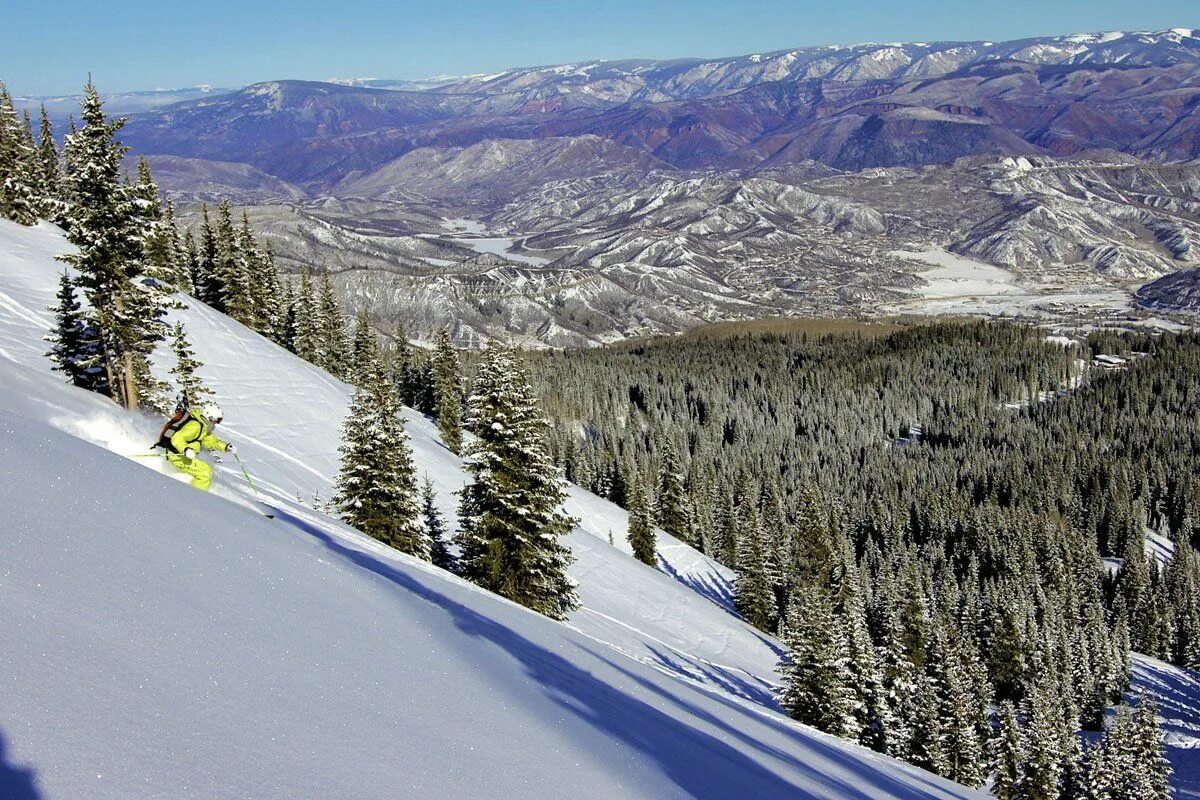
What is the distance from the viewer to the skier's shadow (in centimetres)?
452

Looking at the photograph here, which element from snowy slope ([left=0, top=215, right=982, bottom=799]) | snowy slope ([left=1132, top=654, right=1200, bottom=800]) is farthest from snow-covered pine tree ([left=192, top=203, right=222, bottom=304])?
snowy slope ([left=1132, top=654, right=1200, bottom=800])

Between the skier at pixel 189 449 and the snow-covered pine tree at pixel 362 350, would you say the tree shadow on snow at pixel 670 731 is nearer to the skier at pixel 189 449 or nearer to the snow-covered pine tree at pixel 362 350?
the skier at pixel 189 449

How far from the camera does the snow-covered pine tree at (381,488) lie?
31.8 metres

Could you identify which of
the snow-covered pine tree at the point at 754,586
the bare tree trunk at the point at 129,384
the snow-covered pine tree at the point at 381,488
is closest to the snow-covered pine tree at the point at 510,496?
the snow-covered pine tree at the point at 381,488

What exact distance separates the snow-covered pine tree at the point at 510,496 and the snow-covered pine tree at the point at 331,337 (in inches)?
2096

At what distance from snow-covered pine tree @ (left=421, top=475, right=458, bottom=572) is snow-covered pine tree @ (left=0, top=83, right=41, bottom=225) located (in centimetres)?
4584

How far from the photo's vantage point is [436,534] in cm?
3938

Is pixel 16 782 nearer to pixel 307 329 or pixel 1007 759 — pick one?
pixel 1007 759

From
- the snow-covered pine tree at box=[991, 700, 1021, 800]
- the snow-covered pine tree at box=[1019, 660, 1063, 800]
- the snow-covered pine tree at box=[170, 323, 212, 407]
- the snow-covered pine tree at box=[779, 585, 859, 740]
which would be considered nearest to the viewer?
the snow-covered pine tree at box=[170, 323, 212, 407]

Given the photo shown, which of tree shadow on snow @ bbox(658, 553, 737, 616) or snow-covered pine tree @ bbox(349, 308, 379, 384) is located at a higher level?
snow-covered pine tree @ bbox(349, 308, 379, 384)

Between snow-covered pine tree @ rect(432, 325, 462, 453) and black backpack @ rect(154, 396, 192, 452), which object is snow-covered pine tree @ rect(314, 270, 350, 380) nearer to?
snow-covered pine tree @ rect(432, 325, 462, 453)

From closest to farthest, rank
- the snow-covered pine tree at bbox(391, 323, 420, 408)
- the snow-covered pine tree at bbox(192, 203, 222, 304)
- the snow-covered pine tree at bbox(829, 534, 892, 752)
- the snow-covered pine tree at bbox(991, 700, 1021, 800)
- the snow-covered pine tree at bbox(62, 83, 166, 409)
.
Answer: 1. the snow-covered pine tree at bbox(62, 83, 166, 409)
2. the snow-covered pine tree at bbox(829, 534, 892, 752)
3. the snow-covered pine tree at bbox(991, 700, 1021, 800)
4. the snow-covered pine tree at bbox(192, 203, 222, 304)
5. the snow-covered pine tree at bbox(391, 323, 420, 408)

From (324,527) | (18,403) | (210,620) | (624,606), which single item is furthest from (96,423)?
(624,606)

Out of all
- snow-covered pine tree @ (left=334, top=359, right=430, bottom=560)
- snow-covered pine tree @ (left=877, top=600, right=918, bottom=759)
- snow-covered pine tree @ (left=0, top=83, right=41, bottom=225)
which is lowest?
snow-covered pine tree @ (left=877, top=600, right=918, bottom=759)
